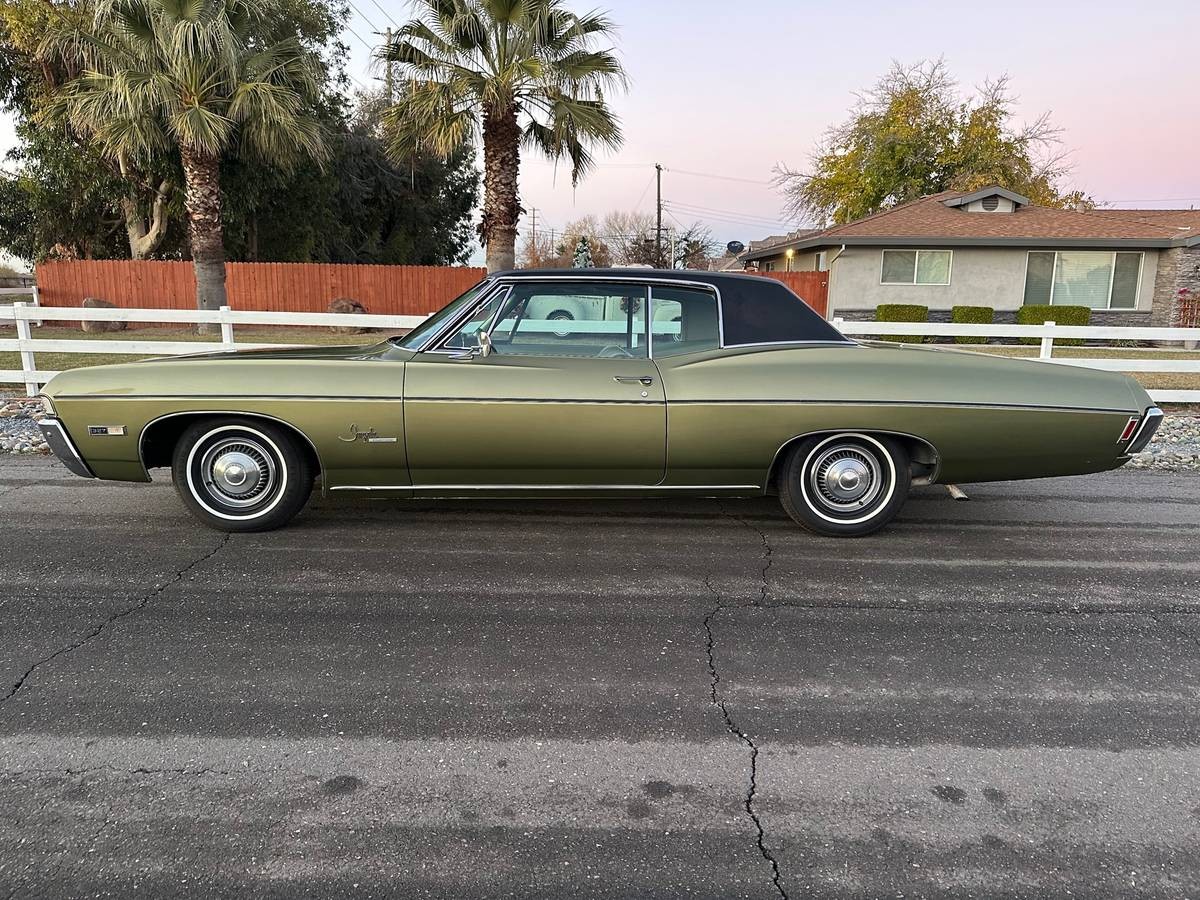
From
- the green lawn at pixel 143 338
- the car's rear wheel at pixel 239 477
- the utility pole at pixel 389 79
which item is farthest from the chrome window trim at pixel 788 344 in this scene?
the utility pole at pixel 389 79

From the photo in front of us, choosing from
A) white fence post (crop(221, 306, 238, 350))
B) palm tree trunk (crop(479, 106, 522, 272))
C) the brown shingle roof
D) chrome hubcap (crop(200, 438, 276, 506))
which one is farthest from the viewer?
the brown shingle roof

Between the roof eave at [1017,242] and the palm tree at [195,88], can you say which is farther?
the roof eave at [1017,242]

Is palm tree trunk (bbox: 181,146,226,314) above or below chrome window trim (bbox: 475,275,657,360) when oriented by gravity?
above

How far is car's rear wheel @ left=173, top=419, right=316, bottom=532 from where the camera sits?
4715 millimetres

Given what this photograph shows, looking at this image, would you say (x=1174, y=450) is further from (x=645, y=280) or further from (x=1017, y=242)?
(x=1017, y=242)

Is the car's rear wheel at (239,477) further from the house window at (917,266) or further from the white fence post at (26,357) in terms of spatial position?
the house window at (917,266)

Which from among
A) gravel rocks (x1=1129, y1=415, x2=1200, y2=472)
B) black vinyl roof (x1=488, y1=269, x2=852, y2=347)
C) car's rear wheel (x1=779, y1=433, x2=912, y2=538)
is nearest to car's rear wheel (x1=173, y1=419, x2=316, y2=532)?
black vinyl roof (x1=488, y1=269, x2=852, y2=347)

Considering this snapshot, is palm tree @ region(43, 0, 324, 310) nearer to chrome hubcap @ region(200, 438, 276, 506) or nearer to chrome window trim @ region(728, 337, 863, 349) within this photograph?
chrome hubcap @ region(200, 438, 276, 506)

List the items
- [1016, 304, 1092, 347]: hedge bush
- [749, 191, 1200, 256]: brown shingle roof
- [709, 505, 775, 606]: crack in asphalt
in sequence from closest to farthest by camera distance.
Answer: [709, 505, 775, 606]: crack in asphalt → [1016, 304, 1092, 347]: hedge bush → [749, 191, 1200, 256]: brown shingle roof

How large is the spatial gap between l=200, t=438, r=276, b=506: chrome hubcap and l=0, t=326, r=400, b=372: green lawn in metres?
5.78

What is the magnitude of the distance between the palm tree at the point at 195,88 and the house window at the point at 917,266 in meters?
15.1

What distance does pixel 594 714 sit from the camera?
114 inches

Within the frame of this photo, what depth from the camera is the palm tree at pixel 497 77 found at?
14344mm

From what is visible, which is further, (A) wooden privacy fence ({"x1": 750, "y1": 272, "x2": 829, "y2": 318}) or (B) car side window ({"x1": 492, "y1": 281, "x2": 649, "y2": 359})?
(A) wooden privacy fence ({"x1": 750, "y1": 272, "x2": 829, "y2": 318})
